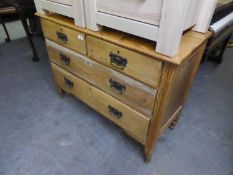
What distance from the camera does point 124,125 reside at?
3.47ft

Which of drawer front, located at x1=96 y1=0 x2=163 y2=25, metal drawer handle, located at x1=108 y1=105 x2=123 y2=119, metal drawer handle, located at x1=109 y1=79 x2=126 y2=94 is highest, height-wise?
drawer front, located at x1=96 y1=0 x2=163 y2=25

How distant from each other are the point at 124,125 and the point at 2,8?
2.28 metres

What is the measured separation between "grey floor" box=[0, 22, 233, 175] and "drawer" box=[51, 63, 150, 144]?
0.19 metres

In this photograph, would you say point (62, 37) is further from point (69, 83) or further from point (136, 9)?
point (136, 9)

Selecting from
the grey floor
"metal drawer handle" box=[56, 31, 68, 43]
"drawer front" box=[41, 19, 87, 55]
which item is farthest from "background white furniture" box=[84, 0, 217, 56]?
the grey floor

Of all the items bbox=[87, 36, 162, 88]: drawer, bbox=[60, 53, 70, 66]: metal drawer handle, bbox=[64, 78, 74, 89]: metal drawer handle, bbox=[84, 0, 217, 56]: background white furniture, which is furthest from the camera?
bbox=[64, 78, 74, 89]: metal drawer handle

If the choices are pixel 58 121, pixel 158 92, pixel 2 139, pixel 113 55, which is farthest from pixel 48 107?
pixel 158 92

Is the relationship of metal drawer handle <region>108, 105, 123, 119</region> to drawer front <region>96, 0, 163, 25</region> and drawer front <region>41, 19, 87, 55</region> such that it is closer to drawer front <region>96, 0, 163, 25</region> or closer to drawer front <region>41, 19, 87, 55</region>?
drawer front <region>41, 19, 87, 55</region>

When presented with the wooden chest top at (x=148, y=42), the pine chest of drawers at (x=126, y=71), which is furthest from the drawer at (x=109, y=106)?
the wooden chest top at (x=148, y=42)

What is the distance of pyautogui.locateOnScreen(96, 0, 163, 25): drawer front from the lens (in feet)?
2.10

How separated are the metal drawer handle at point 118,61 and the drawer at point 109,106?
9.0 inches

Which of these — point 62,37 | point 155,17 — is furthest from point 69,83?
point 155,17

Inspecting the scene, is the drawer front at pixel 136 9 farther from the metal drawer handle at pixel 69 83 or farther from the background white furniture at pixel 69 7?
the metal drawer handle at pixel 69 83

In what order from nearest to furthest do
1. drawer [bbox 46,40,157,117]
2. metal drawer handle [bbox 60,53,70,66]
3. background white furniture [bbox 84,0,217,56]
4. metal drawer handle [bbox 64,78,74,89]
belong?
background white furniture [bbox 84,0,217,56]
drawer [bbox 46,40,157,117]
metal drawer handle [bbox 60,53,70,66]
metal drawer handle [bbox 64,78,74,89]
